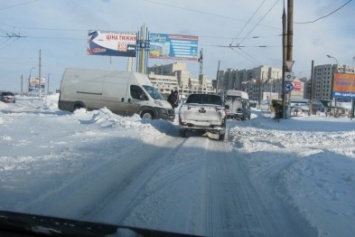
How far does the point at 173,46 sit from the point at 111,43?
22.8 feet

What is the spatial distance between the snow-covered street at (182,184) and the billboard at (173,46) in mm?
36988

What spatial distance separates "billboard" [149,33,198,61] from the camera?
167ft

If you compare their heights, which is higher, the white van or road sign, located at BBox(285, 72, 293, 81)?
road sign, located at BBox(285, 72, 293, 81)

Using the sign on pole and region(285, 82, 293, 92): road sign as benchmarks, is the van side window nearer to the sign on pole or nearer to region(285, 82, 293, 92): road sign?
the sign on pole

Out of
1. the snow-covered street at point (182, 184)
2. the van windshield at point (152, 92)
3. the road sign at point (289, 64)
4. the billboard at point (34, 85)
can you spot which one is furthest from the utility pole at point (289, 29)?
the billboard at point (34, 85)

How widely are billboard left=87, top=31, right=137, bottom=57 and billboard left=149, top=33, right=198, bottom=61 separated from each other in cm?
234

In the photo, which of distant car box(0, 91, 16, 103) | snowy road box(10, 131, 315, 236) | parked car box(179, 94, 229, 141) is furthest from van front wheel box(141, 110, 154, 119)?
distant car box(0, 91, 16, 103)

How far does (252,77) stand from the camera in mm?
135750

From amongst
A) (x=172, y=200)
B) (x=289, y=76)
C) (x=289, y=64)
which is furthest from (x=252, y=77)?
(x=172, y=200)

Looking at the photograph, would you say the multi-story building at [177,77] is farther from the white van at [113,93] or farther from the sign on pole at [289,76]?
the sign on pole at [289,76]

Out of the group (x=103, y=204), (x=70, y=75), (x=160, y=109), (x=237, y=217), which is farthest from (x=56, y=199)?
(x=70, y=75)

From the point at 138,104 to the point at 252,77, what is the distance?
11417 centimetres

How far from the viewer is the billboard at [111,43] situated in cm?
5128

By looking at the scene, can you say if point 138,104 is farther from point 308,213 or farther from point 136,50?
point 136,50
